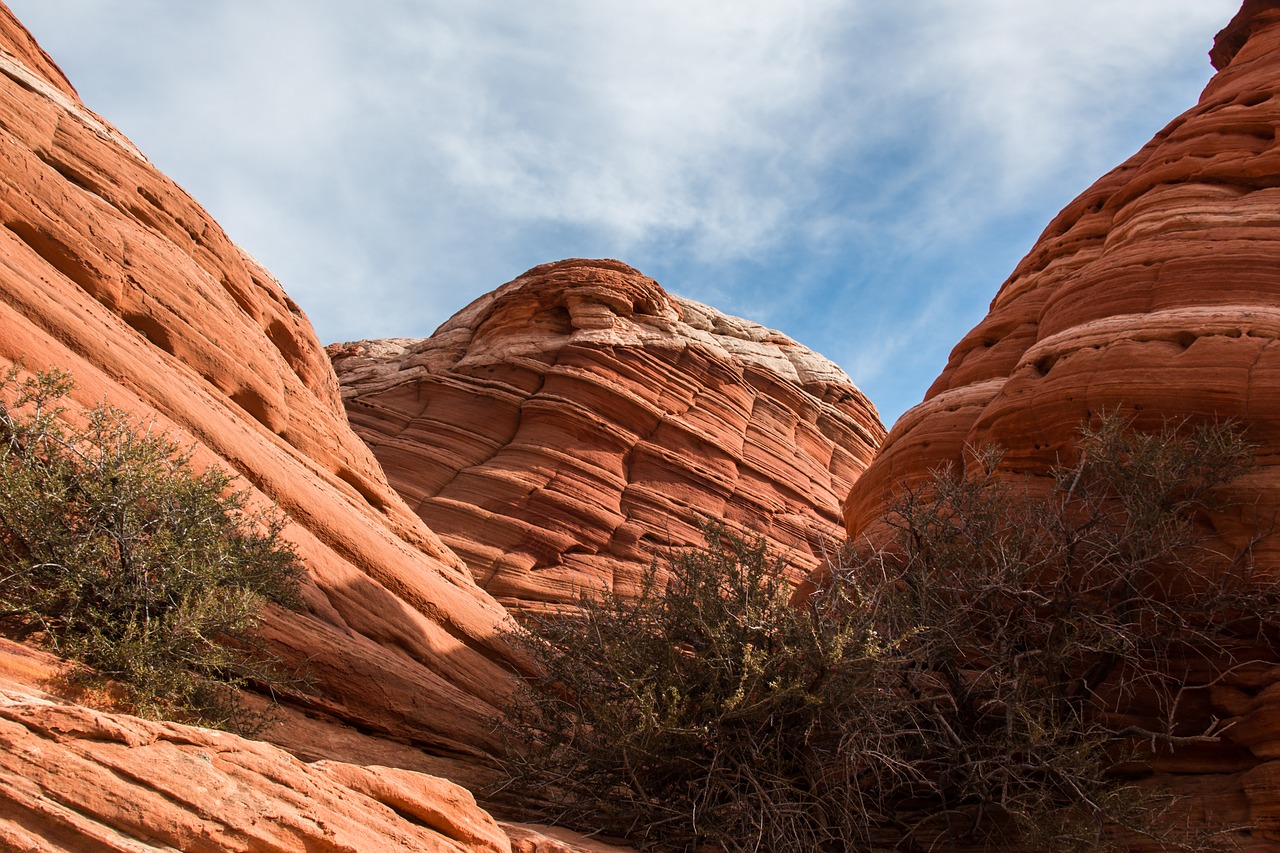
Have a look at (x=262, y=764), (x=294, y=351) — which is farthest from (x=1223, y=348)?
(x=294, y=351)

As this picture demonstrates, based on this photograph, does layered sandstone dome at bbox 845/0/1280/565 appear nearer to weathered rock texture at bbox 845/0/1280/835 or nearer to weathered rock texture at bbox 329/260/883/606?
weathered rock texture at bbox 845/0/1280/835

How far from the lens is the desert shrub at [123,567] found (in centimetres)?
627

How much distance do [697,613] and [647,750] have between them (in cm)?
148

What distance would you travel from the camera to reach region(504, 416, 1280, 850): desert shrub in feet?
24.7

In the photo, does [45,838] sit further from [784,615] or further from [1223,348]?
[1223,348]

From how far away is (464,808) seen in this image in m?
5.73

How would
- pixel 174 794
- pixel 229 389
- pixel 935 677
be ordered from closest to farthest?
1. pixel 174 794
2. pixel 935 677
3. pixel 229 389

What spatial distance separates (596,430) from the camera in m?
24.2

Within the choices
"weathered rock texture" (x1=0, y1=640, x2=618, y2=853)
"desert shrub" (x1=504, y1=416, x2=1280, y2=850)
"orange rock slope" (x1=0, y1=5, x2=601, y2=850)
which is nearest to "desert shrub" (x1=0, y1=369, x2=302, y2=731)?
"orange rock slope" (x1=0, y1=5, x2=601, y2=850)

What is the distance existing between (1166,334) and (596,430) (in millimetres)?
15280

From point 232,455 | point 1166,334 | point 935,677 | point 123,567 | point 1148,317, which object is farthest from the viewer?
point 1148,317

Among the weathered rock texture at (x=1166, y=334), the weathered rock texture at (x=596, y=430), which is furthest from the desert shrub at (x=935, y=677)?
the weathered rock texture at (x=596, y=430)

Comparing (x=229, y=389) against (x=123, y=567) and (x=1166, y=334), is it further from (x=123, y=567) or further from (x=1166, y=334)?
(x=1166, y=334)

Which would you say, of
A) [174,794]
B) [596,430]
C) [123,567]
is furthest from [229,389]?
[596,430]
